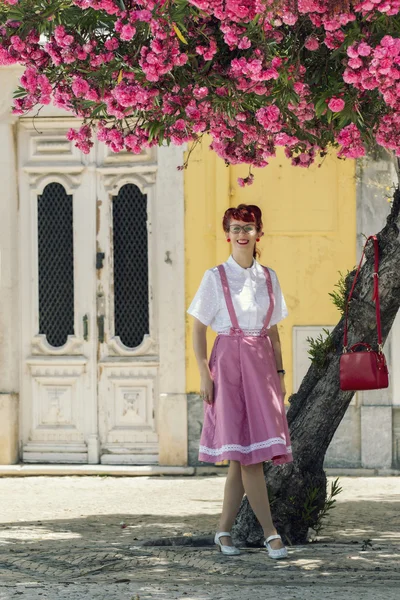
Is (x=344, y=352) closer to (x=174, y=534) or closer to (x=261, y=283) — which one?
(x=261, y=283)

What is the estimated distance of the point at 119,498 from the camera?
10516 mm

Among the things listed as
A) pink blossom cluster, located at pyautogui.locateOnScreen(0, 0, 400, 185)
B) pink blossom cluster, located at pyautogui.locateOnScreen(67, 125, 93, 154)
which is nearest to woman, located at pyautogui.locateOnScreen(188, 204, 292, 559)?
pink blossom cluster, located at pyautogui.locateOnScreen(0, 0, 400, 185)

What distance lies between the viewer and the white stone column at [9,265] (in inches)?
478

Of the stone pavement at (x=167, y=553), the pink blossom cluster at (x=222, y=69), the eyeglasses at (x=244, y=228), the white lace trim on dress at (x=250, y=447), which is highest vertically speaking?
the pink blossom cluster at (x=222, y=69)

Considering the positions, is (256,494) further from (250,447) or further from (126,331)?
(126,331)

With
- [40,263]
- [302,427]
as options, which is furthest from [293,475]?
[40,263]

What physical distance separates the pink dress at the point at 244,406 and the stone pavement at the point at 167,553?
0.56 metres

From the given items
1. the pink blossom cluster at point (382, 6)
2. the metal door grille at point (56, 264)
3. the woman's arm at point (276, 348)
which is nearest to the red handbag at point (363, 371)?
the woman's arm at point (276, 348)

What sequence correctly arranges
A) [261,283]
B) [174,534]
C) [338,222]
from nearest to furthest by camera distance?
1. [261,283]
2. [174,534]
3. [338,222]

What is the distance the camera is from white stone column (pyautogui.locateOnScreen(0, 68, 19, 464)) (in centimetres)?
1214

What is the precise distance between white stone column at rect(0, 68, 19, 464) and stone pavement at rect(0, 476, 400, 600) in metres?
1.38

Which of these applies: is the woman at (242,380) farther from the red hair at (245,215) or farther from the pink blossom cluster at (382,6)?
Answer: the pink blossom cluster at (382,6)

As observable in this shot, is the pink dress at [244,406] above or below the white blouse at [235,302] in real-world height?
below

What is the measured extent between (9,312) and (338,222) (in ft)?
10.6
